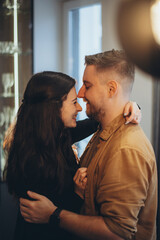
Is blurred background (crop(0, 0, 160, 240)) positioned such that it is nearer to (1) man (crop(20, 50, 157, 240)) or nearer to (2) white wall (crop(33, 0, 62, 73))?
(2) white wall (crop(33, 0, 62, 73))

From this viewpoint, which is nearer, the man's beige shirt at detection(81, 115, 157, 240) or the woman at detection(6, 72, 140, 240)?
the man's beige shirt at detection(81, 115, 157, 240)

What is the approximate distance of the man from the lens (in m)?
1.07

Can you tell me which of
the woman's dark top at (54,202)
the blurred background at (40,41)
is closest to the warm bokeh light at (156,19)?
the woman's dark top at (54,202)

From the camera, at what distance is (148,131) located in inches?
93.5

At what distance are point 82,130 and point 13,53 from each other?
5.67 feet

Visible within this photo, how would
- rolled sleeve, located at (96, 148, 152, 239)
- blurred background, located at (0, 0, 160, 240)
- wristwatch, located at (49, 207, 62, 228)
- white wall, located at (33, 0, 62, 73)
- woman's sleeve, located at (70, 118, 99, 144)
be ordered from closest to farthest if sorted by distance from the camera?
1. rolled sleeve, located at (96, 148, 152, 239)
2. wristwatch, located at (49, 207, 62, 228)
3. woman's sleeve, located at (70, 118, 99, 144)
4. blurred background, located at (0, 0, 160, 240)
5. white wall, located at (33, 0, 62, 73)

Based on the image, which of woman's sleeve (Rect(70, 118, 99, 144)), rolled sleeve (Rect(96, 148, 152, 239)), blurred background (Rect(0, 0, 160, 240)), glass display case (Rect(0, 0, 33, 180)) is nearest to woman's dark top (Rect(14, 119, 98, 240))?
rolled sleeve (Rect(96, 148, 152, 239))

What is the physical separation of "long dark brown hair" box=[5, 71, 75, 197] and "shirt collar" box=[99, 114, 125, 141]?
248mm

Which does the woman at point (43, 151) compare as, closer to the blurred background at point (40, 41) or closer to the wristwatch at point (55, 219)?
the wristwatch at point (55, 219)

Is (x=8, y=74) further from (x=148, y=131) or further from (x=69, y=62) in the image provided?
(x=148, y=131)

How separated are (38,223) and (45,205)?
5.7 inches

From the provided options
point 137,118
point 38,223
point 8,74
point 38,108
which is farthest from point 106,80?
point 8,74

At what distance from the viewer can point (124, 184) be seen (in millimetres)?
1076

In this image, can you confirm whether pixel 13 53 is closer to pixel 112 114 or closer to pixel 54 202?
pixel 112 114
